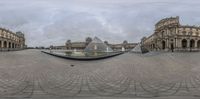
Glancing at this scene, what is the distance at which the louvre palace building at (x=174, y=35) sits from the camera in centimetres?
6562

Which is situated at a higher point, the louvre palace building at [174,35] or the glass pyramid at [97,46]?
the louvre palace building at [174,35]

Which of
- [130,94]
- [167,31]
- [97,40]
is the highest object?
[167,31]

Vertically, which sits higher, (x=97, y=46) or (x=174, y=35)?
(x=174, y=35)

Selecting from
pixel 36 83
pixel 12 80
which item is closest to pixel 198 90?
pixel 36 83

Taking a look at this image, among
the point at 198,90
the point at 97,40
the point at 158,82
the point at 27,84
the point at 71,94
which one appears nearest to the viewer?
the point at 71,94

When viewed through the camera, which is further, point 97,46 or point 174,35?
point 174,35

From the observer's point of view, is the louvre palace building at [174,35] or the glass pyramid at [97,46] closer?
the glass pyramid at [97,46]

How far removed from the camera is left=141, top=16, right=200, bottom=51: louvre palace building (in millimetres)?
65625

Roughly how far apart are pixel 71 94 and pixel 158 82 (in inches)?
93.8

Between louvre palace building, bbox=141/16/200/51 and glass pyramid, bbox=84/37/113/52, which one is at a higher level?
louvre palace building, bbox=141/16/200/51

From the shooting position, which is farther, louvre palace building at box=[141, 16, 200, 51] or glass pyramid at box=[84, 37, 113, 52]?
louvre palace building at box=[141, 16, 200, 51]

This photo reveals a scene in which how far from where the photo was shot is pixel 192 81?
5.25 m

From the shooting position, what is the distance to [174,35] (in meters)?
65.6

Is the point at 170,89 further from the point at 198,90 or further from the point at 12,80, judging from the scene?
the point at 12,80
